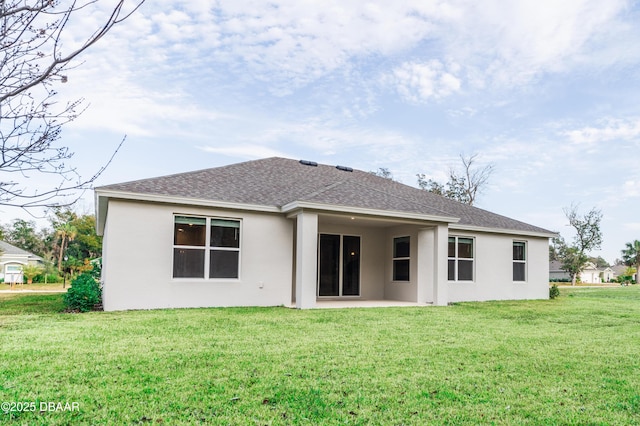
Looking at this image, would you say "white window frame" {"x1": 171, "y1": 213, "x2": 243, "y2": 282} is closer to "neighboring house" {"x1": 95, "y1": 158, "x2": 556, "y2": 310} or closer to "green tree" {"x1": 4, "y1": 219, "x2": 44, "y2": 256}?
"neighboring house" {"x1": 95, "y1": 158, "x2": 556, "y2": 310}

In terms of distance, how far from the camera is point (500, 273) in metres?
16.2

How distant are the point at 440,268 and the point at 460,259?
238 centimetres

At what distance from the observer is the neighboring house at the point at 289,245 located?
35.7ft

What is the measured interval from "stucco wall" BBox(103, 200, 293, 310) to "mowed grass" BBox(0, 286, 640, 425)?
2.03 metres

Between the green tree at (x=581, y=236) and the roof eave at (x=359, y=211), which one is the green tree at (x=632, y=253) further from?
the roof eave at (x=359, y=211)

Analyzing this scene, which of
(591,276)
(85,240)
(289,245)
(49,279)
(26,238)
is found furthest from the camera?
(591,276)

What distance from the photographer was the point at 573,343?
705 centimetres

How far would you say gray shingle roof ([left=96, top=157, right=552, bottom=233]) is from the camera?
11609mm

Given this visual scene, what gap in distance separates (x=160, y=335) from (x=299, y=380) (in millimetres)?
3356

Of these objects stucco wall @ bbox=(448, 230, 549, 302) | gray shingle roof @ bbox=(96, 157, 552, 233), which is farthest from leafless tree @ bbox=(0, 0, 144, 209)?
stucco wall @ bbox=(448, 230, 549, 302)

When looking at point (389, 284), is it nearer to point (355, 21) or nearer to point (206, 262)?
point (206, 262)

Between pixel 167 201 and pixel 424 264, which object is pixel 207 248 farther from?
pixel 424 264

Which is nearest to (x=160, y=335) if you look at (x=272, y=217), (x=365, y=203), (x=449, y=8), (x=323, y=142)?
(x=272, y=217)

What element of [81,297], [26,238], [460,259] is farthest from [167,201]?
[26,238]
